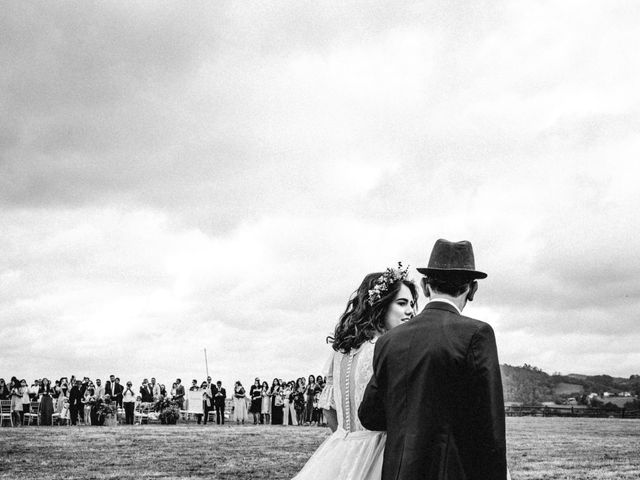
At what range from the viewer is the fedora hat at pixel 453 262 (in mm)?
3957

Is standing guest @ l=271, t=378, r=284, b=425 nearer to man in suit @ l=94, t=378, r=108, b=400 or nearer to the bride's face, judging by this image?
man in suit @ l=94, t=378, r=108, b=400

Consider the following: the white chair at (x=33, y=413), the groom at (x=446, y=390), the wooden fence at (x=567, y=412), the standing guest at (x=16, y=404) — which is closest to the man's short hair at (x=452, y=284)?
the groom at (x=446, y=390)

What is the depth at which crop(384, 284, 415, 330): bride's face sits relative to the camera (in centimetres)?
527

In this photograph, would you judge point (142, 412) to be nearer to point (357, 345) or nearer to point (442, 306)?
point (357, 345)

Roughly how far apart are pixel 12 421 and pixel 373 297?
1123 inches

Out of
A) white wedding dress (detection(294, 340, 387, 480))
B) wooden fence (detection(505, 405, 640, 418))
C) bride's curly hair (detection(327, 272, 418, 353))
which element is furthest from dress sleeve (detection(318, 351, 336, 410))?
wooden fence (detection(505, 405, 640, 418))

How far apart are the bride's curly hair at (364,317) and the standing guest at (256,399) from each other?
28.2 metres

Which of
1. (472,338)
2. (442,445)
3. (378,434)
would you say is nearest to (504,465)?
(442,445)

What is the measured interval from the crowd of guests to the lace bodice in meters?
25.6

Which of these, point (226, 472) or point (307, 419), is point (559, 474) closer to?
point (226, 472)

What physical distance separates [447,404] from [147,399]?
31373 mm

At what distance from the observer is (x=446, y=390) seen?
372 cm

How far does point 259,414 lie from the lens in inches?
1340

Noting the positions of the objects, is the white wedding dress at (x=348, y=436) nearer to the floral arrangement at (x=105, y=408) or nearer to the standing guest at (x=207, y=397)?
the floral arrangement at (x=105, y=408)
